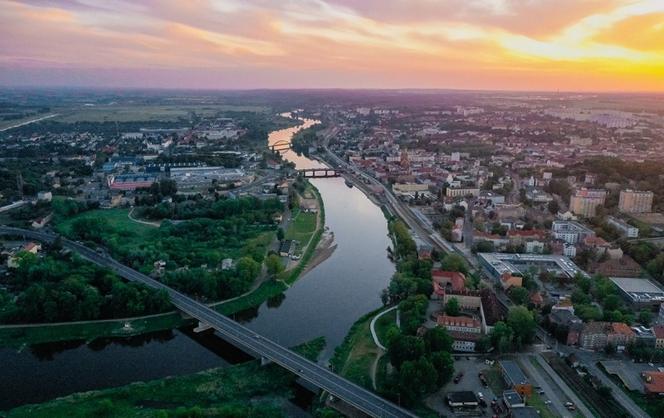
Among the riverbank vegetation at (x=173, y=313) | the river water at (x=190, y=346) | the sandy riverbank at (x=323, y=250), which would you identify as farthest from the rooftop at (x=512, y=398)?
the sandy riverbank at (x=323, y=250)

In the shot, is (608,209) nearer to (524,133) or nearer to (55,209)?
(55,209)

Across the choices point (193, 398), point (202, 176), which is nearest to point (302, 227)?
point (202, 176)

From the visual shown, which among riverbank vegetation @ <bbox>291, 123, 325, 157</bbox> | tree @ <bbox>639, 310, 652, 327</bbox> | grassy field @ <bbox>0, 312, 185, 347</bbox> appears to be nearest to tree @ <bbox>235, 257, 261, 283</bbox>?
grassy field @ <bbox>0, 312, 185, 347</bbox>

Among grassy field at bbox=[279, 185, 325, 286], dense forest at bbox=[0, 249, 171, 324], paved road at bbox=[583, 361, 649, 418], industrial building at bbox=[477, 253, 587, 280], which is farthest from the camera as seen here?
grassy field at bbox=[279, 185, 325, 286]

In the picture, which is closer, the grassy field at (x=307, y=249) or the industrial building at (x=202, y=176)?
the grassy field at (x=307, y=249)

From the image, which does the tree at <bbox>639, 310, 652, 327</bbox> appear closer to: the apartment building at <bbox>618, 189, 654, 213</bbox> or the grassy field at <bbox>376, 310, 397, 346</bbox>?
the grassy field at <bbox>376, 310, 397, 346</bbox>

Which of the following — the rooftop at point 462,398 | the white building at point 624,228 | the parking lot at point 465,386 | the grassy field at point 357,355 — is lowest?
the grassy field at point 357,355

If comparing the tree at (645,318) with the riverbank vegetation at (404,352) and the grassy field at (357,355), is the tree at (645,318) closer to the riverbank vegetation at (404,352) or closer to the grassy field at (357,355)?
the riverbank vegetation at (404,352)
